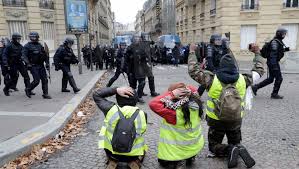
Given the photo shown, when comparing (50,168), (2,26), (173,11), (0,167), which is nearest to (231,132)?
(50,168)

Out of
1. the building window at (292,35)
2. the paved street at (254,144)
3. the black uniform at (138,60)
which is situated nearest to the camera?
the paved street at (254,144)

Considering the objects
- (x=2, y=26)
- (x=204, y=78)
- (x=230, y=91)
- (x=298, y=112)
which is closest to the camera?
(x=230, y=91)

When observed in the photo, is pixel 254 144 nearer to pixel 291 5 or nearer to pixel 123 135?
pixel 123 135

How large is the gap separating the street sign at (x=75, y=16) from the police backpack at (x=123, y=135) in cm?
1200

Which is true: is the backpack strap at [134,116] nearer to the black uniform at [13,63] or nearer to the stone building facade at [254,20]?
the black uniform at [13,63]

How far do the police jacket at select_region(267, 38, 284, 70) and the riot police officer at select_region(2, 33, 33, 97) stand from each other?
6.40 m

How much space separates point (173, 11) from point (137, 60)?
34.5 m

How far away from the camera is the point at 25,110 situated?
6531 millimetres

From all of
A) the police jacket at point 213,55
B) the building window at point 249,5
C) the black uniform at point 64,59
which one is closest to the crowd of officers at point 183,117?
the police jacket at point 213,55

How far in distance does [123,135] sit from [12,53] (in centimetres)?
626

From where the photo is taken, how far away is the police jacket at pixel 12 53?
8.19 meters

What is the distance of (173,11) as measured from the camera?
40.8 metres

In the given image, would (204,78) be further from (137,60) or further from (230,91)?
(137,60)

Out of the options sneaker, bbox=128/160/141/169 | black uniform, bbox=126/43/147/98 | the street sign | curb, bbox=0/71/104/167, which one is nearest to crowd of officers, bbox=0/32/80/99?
curb, bbox=0/71/104/167
